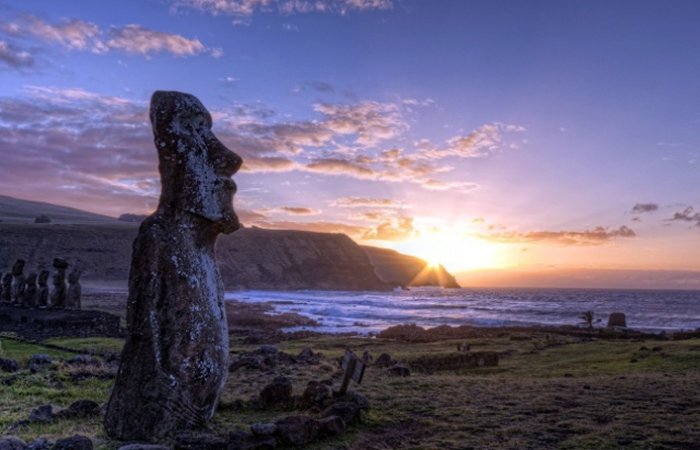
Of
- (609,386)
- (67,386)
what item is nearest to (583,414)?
(609,386)

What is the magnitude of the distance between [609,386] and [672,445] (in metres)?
5.86

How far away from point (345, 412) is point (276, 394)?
183 cm

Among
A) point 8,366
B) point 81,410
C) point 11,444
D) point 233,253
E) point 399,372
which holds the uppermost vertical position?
point 233,253

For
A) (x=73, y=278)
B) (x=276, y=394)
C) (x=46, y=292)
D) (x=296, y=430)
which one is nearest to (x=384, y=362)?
(x=276, y=394)

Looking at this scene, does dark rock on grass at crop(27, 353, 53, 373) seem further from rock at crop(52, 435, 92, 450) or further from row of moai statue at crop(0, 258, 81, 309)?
row of moai statue at crop(0, 258, 81, 309)

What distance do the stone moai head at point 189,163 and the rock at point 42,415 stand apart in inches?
148

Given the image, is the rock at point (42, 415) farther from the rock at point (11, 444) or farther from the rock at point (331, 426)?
the rock at point (331, 426)

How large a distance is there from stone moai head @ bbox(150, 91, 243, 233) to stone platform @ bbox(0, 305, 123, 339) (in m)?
20.6

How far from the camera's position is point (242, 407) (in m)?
11.2

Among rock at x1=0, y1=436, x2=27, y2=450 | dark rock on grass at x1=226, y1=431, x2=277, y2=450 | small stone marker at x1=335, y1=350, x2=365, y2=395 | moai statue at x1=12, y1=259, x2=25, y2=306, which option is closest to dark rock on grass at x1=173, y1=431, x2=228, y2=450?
dark rock on grass at x1=226, y1=431, x2=277, y2=450

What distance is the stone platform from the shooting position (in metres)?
27.4

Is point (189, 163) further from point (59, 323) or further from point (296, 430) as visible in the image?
point (59, 323)

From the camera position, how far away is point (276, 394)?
1136 cm

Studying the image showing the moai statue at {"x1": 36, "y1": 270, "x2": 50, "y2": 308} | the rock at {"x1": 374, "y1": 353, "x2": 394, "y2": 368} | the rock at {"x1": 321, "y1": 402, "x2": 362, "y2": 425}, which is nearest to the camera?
the rock at {"x1": 321, "y1": 402, "x2": 362, "y2": 425}
